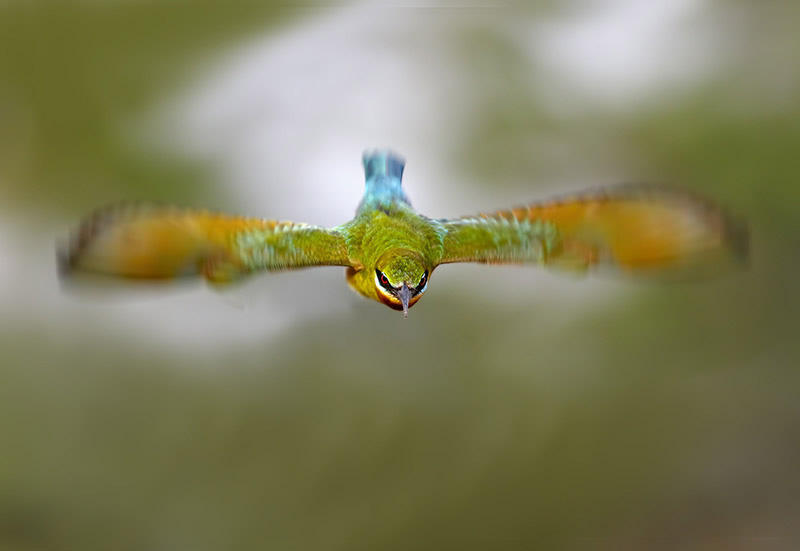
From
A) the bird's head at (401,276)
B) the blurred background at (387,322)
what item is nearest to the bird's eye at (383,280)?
the bird's head at (401,276)

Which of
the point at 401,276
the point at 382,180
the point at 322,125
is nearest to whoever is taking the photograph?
the point at 401,276

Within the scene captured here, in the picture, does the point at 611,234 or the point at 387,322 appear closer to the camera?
the point at 611,234

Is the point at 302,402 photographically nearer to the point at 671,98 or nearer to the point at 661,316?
the point at 661,316

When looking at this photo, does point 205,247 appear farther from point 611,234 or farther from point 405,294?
point 611,234

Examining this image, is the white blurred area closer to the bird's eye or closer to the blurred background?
the blurred background

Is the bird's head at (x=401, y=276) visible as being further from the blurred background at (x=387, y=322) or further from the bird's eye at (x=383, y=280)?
the blurred background at (x=387, y=322)

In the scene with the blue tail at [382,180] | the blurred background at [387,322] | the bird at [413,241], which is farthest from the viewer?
the blurred background at [387,322]

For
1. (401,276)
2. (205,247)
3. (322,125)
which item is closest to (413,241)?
(401,276)
